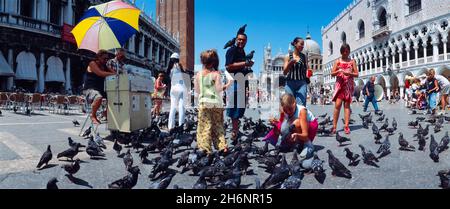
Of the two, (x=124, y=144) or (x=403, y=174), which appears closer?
(x=403, y=174)

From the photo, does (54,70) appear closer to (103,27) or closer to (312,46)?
(103,27)

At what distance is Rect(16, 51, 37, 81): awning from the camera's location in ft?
71.1

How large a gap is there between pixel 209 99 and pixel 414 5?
46382 mm

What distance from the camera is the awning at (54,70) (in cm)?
2405

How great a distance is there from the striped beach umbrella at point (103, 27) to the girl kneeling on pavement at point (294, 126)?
3187 mm

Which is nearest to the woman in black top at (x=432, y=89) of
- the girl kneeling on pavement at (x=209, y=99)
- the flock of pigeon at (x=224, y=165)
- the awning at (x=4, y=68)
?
the flock of pigeon at (x=224, y=165)

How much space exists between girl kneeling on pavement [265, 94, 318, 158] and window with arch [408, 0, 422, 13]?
146ft

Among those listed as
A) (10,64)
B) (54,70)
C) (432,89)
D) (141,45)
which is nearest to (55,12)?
(54,70)

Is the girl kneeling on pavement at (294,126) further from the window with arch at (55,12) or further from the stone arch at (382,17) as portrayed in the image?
the stone arch at (382,17)

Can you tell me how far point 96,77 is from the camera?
17.9 feet
